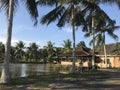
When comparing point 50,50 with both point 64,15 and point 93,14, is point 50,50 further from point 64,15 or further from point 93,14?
point 64,15

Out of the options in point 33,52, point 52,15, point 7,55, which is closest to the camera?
point 7,55

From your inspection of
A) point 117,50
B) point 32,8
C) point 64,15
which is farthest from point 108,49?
point 32,8

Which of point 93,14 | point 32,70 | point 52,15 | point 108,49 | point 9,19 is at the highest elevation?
point 93,14

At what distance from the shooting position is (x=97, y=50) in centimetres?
6562

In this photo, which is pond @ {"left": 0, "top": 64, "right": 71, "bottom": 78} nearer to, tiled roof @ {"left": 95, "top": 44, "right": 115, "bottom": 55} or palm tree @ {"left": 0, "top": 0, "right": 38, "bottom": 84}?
A: palm tree @ {"left": 0, "top": 0, "right": 38, "bottom": 84}

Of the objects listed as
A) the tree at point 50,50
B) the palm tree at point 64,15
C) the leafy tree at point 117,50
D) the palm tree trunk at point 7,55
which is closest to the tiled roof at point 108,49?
the leafy tree at point 117,50

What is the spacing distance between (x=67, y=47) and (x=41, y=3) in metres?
76.9

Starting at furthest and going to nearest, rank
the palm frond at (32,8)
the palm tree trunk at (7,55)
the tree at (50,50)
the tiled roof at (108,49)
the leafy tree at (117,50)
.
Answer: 1. the tree at (50,50)
2. the tiled roof at (108,49)
3. the leafy tree at (117,50)
4. the palm frond at (32,8)
5. the palm tree trunk at (7,55)

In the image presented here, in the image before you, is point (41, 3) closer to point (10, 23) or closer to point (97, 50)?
point (10, 23)

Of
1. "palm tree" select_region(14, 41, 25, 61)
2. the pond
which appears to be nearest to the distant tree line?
"palm tree" select_region(14, 41, 25, 61)

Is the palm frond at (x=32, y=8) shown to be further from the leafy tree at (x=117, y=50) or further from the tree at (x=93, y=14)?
the leafy tree at (x=117, y=50)

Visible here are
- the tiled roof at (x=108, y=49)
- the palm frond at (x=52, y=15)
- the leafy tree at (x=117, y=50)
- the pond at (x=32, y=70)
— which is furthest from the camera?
the tiled roof at (x=108, y=49)

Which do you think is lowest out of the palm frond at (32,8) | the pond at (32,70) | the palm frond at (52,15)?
the pond at (32,70)

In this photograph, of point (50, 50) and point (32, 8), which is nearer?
point (32, 8)
